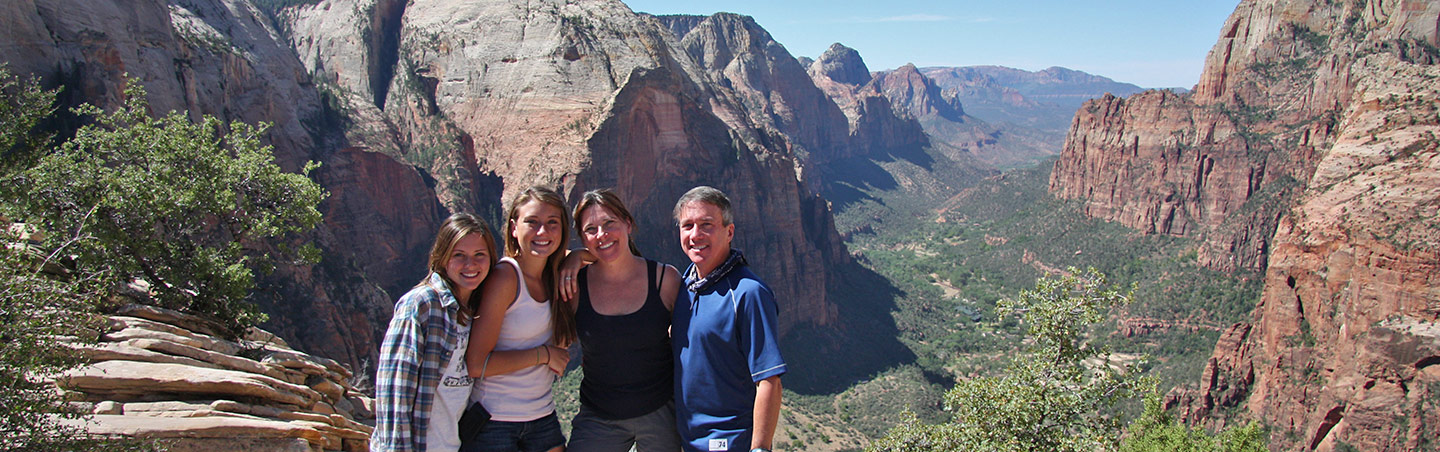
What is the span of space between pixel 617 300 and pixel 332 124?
142 ft

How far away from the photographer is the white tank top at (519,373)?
5.87 m

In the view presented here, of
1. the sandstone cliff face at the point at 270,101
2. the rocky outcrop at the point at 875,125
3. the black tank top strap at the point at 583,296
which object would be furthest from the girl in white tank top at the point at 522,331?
the rocky outcrop at the point at 875,125

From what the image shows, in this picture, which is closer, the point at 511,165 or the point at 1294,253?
the point at 1294,253

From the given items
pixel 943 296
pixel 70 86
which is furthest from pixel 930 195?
pixel 70 86

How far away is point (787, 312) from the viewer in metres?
58.0

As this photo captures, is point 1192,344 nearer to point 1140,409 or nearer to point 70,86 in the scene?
point 1140,409

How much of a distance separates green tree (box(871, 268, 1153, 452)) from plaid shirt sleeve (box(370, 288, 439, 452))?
33.9 ft

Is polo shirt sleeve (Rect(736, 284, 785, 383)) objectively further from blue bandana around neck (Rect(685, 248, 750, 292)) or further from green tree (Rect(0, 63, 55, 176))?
green tree (Rect(0, 63, 55, 176))

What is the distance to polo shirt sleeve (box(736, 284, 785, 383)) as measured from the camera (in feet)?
18.1

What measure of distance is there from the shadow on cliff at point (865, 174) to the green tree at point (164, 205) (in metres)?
120

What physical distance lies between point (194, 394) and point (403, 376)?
5.28 meters

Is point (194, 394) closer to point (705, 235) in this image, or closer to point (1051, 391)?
point (705, 235)

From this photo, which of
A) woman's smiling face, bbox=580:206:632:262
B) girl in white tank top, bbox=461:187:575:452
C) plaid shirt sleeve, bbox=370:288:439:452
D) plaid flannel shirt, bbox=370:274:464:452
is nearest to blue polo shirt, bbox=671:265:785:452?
woman's smiling face, bbox=580:206:632:262

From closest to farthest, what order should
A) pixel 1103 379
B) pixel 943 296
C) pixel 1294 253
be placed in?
pixel 1103 379
pixel 1294 253
pixel 943 296
